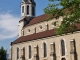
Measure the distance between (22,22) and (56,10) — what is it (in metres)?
35.7

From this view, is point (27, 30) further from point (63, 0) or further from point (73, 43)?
point (63, 0)

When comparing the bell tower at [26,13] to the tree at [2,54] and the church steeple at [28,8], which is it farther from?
the tree at [2,54]

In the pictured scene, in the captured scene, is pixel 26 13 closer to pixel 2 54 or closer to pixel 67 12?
pixel 2 54

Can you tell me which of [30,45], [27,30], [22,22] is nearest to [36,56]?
[30,45]

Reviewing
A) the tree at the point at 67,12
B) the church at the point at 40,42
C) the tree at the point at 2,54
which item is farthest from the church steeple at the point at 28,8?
the tree at the point at 67,12

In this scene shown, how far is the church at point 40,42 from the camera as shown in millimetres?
37188

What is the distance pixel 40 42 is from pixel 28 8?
17812 mm

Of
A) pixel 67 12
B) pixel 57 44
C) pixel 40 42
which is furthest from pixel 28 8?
pixel 67 12

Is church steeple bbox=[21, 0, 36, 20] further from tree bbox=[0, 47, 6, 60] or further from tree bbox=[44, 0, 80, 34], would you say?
tree bbox=[44, 0, 80, 34]

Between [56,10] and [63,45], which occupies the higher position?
[56,10]

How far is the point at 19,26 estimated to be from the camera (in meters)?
58.9

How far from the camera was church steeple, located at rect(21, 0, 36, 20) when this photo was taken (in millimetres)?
58250

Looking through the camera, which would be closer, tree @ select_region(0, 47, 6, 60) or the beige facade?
the beige facade

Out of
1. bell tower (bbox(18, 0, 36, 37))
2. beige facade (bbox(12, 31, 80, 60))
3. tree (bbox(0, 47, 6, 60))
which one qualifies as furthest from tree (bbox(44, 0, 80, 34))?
tree (bbox(0, 47, 6, 60))
